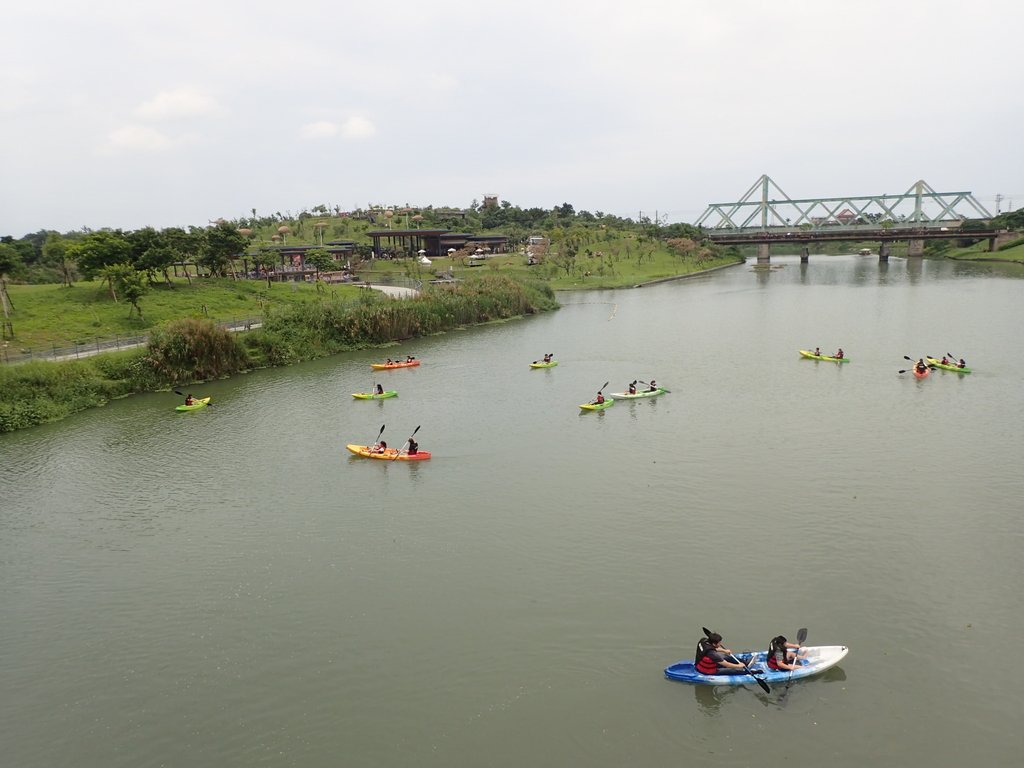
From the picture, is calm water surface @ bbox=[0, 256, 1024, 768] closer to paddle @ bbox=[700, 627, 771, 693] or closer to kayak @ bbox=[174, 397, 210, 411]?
paddle @ bbox=[700, 627, 771, 693]

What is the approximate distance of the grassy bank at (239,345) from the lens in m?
37.0

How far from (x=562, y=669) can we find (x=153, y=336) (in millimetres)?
39120

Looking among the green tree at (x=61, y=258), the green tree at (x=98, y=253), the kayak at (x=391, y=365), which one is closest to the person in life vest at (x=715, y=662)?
the kayak at (x=391, y=365)

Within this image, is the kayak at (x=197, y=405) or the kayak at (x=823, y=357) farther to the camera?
the kayak at (x=823, y=357)

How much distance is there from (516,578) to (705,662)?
6158 millimetres

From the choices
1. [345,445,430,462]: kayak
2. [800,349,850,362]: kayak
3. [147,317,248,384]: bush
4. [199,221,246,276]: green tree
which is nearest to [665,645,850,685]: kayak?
[345,445,430,462]: kayak

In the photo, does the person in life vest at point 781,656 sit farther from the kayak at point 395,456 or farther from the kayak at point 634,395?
the kayak at point 634,395

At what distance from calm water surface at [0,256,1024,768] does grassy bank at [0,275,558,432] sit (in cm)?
285

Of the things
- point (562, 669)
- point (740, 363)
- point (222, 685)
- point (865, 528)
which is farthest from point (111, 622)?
point (740, 363)

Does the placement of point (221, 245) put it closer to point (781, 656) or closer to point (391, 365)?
point (391, 365)

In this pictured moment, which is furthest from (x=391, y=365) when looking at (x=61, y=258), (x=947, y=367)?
(x=61, y=258)

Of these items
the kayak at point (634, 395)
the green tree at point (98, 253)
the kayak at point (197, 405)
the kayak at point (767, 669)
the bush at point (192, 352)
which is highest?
the green tree at point (98, 253)

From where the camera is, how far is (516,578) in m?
19.0

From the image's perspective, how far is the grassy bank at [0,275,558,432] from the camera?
37000 mm
